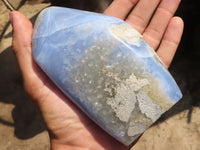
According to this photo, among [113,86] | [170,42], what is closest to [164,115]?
[170,42]

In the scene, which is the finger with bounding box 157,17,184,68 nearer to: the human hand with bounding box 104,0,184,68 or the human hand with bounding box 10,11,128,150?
the human hand with bounding box 104,0,184,68

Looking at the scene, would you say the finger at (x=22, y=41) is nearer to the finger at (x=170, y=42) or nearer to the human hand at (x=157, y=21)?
the human hand at (x=157, y=21)

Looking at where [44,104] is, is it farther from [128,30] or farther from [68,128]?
[128,30]

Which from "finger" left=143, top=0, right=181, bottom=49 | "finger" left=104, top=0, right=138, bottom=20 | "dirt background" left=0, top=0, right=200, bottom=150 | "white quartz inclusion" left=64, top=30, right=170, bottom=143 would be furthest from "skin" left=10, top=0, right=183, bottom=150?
"dirt background" left=0, top=0, right=200, bottom=150

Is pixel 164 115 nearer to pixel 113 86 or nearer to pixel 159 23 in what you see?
pixel 159 23

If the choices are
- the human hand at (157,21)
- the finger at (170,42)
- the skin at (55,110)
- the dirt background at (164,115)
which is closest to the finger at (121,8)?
the human hand at (157,21)

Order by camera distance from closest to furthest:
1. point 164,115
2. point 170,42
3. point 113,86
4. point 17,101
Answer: point 113,86 → point 170,42 → point 164,115 → point 17,101
